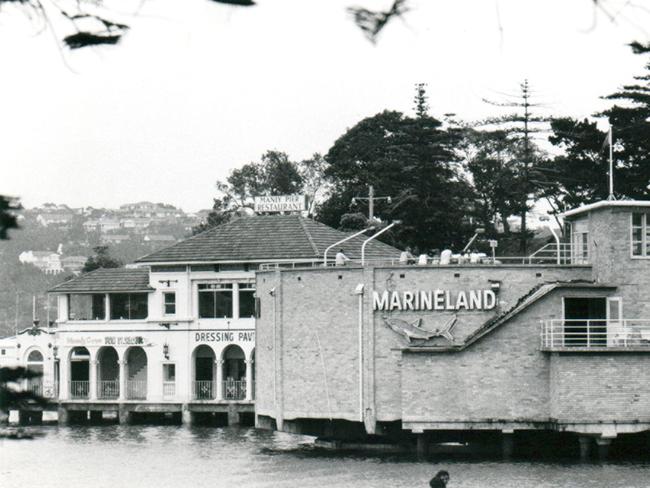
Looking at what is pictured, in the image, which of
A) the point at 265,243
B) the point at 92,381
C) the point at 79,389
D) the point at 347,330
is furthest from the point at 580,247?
the point at 79,389

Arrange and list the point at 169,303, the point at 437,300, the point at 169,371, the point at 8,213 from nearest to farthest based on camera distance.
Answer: the point at 8,213 < the point at 437,300 < the point at 169,371 < the point at 169,303

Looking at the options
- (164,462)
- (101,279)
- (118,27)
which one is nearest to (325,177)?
(101,279)

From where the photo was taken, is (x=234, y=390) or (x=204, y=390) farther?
(x=204, y=390)

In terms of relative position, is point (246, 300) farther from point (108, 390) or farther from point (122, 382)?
point (108, 390)

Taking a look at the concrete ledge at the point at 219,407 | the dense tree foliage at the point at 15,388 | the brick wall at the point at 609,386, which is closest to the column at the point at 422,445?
the brick wall at the point at 609,386

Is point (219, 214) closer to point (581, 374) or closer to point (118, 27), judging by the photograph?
point (581, 374)

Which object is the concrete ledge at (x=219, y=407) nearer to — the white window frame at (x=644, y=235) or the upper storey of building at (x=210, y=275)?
the upper storey of building at (x=210, y=275)

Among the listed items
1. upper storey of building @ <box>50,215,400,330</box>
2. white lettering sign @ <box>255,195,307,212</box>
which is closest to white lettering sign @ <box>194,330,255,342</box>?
upper storey of building @ <box>50,215,400,330</box>
